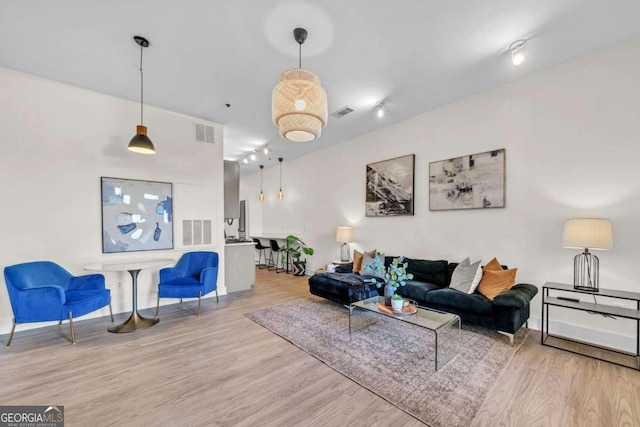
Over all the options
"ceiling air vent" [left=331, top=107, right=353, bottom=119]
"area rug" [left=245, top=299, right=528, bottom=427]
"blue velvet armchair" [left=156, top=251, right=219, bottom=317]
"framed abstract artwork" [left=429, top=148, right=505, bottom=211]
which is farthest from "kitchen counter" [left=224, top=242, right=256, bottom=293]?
"framed abstract artwork" [left=429, top=148, right=505, bottom=211]

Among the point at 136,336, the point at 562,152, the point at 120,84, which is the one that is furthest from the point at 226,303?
the point at 562,152

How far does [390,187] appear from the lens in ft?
16.3

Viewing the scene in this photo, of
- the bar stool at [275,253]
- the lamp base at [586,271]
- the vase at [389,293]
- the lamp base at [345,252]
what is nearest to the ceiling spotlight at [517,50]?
the lamp base at [586,271]

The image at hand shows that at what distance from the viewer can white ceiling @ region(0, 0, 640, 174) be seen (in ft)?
7.57

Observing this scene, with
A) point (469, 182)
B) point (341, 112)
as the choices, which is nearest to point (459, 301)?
point (469, 182)

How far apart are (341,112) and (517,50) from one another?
7.84ft

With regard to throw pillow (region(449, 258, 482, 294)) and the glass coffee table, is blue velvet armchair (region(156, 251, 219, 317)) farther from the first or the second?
throw pillow (region(449, 258, 482, 294))

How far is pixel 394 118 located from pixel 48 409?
17.6 ft

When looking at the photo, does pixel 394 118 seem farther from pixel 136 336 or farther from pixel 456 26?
pixel 136 336

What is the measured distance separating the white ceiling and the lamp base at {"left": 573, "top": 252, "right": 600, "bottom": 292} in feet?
7.64

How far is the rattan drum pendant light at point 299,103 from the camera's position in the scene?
2133mm

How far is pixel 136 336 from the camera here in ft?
10.2

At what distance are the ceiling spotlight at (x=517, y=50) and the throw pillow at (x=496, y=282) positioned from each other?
2338 mm

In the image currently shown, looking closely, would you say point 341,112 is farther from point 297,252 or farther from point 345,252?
point 297,252
